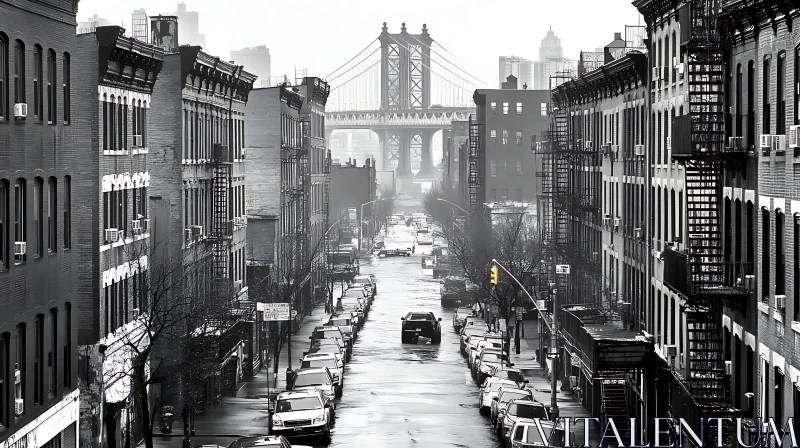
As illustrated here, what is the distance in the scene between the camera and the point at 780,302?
92.6ft

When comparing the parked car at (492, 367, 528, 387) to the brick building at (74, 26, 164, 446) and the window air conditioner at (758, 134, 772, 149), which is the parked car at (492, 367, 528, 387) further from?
the window air conditioner at (758, 134, 772, 149)

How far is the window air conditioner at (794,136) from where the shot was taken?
26.5 m

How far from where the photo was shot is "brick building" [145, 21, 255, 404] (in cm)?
5528

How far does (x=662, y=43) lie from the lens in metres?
45.8

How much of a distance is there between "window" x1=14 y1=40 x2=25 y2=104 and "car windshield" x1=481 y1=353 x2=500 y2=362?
35.7 meters

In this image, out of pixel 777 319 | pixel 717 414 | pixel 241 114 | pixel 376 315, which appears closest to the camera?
pixel 777 319

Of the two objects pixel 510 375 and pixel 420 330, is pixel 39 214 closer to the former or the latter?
pixel 510 375

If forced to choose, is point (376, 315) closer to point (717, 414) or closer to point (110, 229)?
point (110, 229)

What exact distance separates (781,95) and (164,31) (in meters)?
39.6

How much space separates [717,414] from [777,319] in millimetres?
4102

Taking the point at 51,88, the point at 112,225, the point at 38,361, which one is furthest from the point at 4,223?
the point at 112,225

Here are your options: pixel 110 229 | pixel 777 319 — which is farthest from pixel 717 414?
pixel 110 229

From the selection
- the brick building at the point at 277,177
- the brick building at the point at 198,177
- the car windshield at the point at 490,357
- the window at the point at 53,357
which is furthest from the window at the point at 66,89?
the brick building at the point at 277,177

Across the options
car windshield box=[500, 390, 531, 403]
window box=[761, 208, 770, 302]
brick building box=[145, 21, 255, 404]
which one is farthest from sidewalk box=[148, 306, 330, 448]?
window box=[761, 208, 770, 302]
